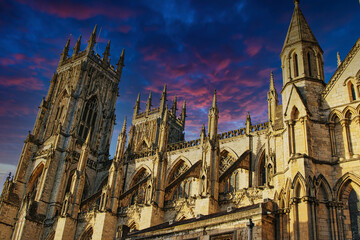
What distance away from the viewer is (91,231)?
29750 millimetres

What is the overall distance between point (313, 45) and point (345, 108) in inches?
123

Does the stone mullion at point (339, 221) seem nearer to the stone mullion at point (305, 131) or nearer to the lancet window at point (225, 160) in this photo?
the stone mullion at point (305, 131)

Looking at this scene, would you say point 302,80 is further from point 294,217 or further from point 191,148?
point 191,148

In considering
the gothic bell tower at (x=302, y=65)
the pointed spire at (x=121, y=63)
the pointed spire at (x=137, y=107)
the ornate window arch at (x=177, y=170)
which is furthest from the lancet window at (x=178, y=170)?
the pointed spire at (x=137, y=107)

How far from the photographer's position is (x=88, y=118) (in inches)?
1690

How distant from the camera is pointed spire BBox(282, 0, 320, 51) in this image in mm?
14508

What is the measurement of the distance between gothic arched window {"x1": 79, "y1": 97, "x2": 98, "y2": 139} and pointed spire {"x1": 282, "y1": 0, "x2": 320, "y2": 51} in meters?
31.0

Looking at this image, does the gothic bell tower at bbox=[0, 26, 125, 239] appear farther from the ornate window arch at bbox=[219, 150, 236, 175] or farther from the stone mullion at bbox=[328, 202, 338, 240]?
the stone mullion at bbox=[328, 202, 338, 240]

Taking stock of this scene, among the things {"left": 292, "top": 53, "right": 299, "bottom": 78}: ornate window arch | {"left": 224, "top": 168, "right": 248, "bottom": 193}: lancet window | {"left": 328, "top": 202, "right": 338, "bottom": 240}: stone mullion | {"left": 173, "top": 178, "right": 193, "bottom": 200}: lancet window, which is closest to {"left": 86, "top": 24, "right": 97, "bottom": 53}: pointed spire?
{"left": 173, "top": 178, "right": 193, "bottom": 200}: lancet window

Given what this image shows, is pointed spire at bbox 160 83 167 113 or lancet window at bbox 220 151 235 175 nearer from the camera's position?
lancet window at bbox 220 151 235 175

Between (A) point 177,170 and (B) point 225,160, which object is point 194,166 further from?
(A) point 177,170

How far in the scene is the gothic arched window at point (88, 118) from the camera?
41594 mm

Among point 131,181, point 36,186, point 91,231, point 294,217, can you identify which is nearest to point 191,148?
point 131,181

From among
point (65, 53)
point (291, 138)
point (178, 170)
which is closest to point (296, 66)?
point (291, 138)
